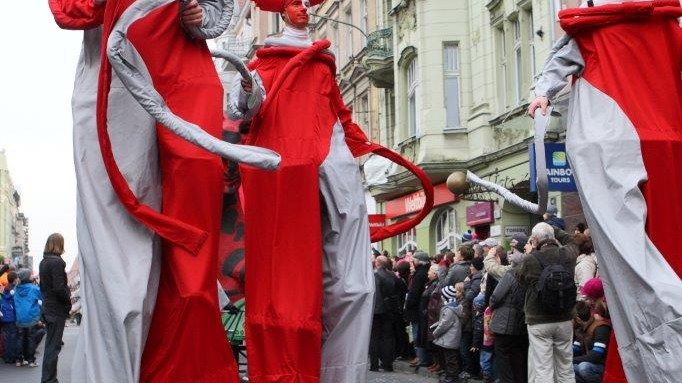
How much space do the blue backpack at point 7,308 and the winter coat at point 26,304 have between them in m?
0.11

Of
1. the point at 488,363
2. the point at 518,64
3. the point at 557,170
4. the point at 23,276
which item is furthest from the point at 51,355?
the point at 518,64

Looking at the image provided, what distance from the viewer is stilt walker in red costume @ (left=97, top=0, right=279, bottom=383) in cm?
580

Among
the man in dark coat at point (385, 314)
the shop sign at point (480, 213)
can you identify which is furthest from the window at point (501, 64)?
the man in dark coat at point (385, 314)

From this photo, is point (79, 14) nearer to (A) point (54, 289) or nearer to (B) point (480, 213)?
(A) point (54, 289)

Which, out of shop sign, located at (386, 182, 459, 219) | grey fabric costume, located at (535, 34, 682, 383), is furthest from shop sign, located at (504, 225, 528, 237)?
grey fabric costume, located at (535, 34, 682, 383)

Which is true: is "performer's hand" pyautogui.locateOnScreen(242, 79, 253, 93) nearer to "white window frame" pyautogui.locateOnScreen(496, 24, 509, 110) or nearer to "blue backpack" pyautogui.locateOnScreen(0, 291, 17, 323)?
"blue backpack" pyautogui.locateOnScreen(0, 291, 17, 323)

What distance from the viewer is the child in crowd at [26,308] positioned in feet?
59.2

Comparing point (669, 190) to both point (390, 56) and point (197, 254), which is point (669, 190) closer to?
point (197, 254)

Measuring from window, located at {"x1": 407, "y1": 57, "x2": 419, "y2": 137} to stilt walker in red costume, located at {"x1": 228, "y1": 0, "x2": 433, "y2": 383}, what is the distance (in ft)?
80.9

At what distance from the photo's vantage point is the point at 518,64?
2603 centimetres

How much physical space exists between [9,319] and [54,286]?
6.24 metres

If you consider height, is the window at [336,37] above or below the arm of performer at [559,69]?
above

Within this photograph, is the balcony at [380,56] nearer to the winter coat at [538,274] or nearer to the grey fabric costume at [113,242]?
the winter coat at [538,274]

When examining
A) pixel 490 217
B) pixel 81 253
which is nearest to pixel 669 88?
pixel 81 253
